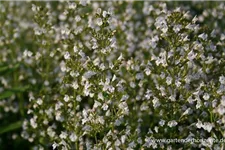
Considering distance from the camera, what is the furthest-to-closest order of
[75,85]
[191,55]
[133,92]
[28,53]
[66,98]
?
[28,53] < [133,92] < [66,98] < [75,85] < [191,55]

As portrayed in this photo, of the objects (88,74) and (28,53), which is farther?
(28,53)

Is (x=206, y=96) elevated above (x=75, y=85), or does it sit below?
below

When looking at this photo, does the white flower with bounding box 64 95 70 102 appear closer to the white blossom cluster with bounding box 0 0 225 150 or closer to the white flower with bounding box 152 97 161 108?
Answer: the white blossom cluster with bounding box 0 0 225 150

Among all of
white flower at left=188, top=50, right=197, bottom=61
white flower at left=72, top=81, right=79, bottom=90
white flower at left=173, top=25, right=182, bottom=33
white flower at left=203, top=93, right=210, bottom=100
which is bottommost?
white flower at left=203, top=93, right=210, bottom=100

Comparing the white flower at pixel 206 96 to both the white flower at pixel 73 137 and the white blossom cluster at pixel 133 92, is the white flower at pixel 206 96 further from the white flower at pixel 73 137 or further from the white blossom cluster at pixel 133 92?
the white flower at pixel 73 137

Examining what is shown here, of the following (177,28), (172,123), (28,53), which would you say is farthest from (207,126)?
(28,53)

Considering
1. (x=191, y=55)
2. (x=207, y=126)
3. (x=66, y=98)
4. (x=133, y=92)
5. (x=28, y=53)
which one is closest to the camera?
(x=207, y=126)

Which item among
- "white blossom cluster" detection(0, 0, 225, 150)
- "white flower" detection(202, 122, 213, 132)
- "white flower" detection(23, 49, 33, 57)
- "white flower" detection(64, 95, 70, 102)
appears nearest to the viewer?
"white flower" detection(202, 122, 213, 132)

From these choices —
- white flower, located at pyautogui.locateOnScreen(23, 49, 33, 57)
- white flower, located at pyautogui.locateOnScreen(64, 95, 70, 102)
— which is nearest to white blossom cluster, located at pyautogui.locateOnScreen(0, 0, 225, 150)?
white flower, located at pyautogui.locateOnScreen(64, 95, 70, 102)

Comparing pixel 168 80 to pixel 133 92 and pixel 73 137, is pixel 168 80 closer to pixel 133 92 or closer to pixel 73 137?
pixel 133 92

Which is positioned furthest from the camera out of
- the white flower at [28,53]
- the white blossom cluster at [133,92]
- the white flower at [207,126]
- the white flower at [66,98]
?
the white flower at [28,53]

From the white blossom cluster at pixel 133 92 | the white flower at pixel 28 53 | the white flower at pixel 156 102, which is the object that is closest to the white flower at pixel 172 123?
the white blossom cluster at pixel 133 92
